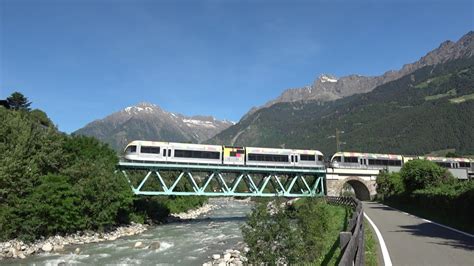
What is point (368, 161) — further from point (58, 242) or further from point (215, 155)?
point (58, 242)

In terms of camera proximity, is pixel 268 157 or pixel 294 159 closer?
pixel 268 157

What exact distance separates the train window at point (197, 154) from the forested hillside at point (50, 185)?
771 centimetres

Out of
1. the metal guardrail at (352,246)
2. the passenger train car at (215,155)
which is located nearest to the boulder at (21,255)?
the passenger train car at (215,155)

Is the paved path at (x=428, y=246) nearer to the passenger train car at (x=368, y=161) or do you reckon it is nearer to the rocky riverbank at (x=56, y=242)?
the rocky riverbank at (x=56, y=242)

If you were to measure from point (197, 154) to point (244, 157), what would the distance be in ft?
20.6

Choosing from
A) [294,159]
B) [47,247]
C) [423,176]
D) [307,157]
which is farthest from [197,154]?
[423,176]

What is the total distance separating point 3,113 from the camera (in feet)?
111

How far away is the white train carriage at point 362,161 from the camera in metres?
54.6

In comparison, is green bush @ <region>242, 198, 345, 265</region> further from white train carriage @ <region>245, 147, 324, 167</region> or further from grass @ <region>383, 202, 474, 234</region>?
white train carriage @ <region>245, 147, 324, 167</region>

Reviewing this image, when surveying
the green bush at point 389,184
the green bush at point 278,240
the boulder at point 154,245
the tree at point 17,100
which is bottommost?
the boulder at point 154,245

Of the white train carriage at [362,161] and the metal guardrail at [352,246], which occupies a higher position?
the white train carriage at [362,161]

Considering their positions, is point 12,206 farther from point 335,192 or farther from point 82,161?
point 335,192

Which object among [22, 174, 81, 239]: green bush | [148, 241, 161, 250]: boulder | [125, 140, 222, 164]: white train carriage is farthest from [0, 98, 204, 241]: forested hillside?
[148, 241, 161, 250]: boulder

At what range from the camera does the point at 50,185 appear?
31.0 meters
